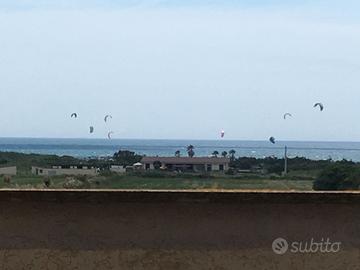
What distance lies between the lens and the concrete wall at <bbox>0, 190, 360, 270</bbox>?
11.9 meters

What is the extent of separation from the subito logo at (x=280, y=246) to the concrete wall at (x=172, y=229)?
57 millimetres

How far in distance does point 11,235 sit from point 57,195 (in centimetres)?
78

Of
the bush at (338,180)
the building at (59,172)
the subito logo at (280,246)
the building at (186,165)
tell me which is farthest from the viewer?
the building at (186,165)

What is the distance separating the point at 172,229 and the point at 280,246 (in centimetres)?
147

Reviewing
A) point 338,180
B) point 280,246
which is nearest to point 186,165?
point 338,180

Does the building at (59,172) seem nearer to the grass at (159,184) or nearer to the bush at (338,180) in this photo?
the grass at (159,184)

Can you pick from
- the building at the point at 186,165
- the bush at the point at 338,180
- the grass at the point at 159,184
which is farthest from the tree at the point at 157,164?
the bush at the point at 338,180

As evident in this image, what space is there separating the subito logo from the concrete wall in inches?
2.3

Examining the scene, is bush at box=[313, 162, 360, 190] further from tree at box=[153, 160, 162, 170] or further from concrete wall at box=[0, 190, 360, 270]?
tree at box=[153, 160, 162, 170]

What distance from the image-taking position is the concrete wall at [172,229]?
11930mm

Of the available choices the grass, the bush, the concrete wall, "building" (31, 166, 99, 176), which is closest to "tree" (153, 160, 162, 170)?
"building" (31, 166, 99, 176)

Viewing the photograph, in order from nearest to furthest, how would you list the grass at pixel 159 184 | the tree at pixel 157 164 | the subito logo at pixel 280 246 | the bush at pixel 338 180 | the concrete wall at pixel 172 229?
the concrete wall at pixel 172 229
the subito logo at pixel 280 246
the grass at pixel 159 184
the bush at pixel 338 180
the tree at pixel 157 164

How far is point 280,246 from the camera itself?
12289 millimetres

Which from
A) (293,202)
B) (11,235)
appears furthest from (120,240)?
(293,202)
